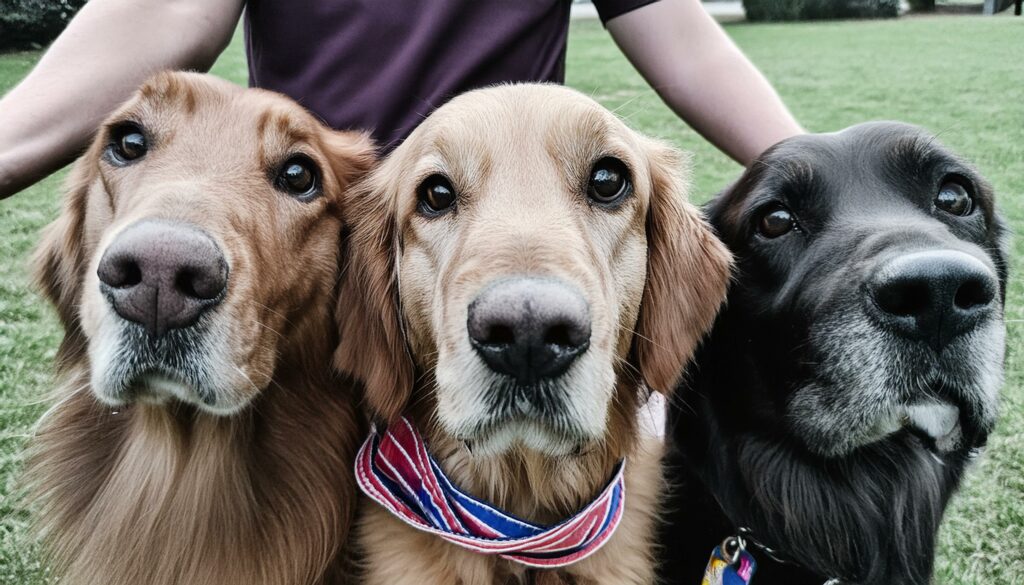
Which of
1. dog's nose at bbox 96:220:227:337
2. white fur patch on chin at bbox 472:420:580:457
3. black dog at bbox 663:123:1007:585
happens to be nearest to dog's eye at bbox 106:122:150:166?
dog's nose at bbox 96:220:227:337

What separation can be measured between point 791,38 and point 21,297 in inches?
1462

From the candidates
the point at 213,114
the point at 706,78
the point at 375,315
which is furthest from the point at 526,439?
the point at 706,78

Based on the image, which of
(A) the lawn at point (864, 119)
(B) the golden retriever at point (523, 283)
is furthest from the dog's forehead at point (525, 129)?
(A) the lawn at point (864, 119)

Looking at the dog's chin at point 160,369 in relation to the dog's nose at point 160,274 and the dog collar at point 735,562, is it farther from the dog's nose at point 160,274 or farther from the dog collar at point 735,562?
the dog collar at point 735,562

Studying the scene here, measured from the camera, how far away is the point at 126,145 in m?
2.63

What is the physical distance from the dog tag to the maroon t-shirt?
2.04 m

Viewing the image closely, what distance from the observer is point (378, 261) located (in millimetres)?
2758

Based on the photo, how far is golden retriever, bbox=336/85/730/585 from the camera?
2.11 m

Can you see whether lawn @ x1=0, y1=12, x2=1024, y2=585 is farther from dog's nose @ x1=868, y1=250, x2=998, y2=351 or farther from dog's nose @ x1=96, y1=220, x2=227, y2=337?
Answer: dog's nose @ x1=96, y1=220, x2=227, y2=337

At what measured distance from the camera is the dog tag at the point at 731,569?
2617mm

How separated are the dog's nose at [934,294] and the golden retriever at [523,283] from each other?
602 millimetres

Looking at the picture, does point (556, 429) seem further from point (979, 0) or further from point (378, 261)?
point (979, 0)

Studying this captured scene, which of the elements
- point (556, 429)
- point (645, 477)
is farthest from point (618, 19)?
point (556, 429)

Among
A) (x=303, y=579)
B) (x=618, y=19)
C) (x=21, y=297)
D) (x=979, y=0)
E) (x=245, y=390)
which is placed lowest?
(x=979, y=0)
